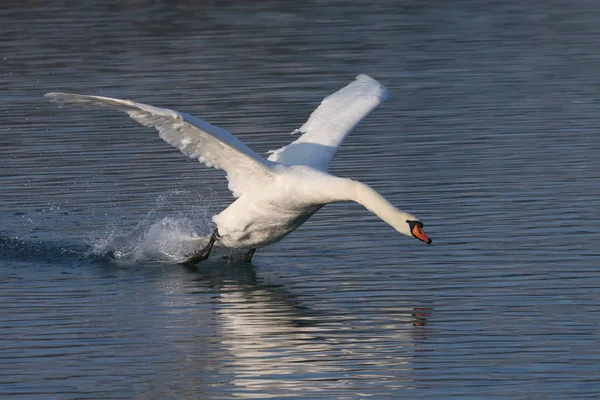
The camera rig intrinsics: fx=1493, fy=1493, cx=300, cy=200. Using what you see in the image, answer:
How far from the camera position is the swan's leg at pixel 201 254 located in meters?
14.9

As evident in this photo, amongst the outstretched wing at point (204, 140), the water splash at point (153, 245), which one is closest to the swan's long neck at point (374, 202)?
the outstretched wing at point (204, 140)

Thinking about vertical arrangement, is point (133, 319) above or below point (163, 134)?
below

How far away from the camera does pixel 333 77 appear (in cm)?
2619

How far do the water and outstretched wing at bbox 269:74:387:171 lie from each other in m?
0.92

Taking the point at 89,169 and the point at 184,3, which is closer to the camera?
the point at 89,169

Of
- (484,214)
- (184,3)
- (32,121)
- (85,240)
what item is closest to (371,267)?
(484,214)

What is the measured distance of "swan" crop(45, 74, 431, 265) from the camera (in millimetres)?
12867

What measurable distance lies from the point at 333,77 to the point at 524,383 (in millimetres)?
16274

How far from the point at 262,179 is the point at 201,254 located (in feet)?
5.00

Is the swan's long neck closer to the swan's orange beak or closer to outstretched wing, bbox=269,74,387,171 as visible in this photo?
the swan's orange beak

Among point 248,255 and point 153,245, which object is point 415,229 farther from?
point 153,245

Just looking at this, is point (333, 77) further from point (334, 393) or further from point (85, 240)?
point (334, 393)

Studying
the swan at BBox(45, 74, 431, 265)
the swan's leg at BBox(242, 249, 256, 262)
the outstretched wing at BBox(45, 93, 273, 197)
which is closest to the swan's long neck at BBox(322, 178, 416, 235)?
the swan at BBox(45, 74, 431, 265)

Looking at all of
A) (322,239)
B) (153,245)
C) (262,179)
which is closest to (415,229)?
(262,179)
